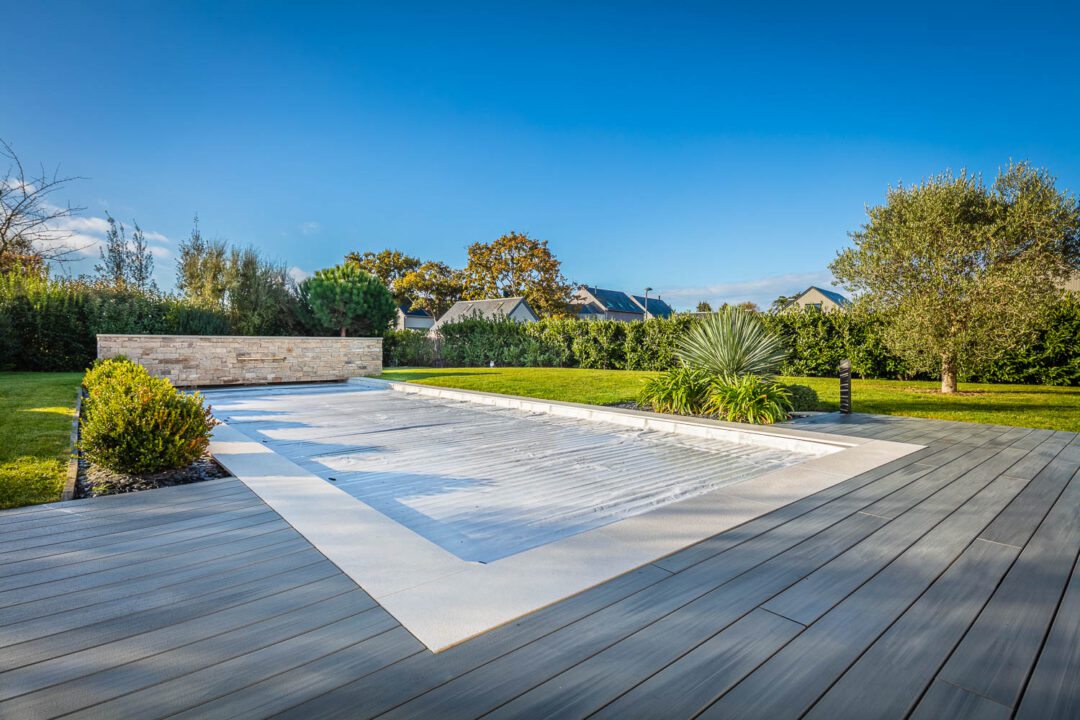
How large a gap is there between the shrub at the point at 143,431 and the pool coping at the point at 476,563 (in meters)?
0.34

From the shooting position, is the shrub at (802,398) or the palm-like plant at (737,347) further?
the shrub at (802,398)

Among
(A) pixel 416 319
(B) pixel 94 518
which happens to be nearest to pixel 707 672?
(B) pixel 94 518

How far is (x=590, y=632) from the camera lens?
1.55 metres

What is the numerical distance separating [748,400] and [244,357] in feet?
37.2

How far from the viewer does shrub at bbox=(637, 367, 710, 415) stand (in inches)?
259

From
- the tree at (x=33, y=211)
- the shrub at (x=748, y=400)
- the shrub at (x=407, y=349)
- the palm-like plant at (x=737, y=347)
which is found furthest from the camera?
the shrub at (x=407, y=349)

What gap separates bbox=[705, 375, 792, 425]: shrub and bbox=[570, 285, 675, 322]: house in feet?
124

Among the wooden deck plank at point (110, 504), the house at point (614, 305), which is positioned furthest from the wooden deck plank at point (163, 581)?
the house at point (614, 305)

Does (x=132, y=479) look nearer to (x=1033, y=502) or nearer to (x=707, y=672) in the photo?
(x=707, y=672)

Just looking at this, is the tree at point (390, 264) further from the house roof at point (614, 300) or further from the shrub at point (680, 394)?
the shrub at point (680, 394)

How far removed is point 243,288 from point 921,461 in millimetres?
17942

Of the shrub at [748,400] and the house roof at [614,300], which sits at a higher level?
the house roof at [614,300]

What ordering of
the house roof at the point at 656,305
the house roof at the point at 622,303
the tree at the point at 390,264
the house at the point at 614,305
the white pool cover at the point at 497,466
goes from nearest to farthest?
the white pool cover at the point at 497,466 → the tree at the point at 390,264 → the house at the point at 614,305 → the house roof at the point at 622,303 → the house roof at the point at 656,305

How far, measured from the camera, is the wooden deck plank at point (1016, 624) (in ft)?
4.38
